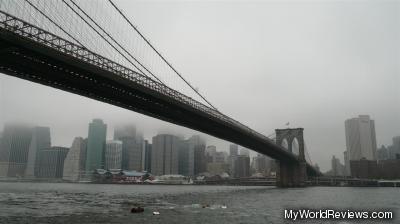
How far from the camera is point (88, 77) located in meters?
41.4

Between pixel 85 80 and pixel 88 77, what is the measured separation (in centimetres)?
65

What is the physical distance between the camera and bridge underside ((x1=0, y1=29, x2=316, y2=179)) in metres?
33.1

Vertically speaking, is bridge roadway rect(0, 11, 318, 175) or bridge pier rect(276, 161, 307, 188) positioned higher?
bridge roadway rect(0, 11, 318, 175)

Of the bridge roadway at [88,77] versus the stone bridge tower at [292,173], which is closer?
the bridge roadway at [88,77]

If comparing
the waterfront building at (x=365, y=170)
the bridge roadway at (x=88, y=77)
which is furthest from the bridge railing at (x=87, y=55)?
the waterfront building at (x=365, y=170)

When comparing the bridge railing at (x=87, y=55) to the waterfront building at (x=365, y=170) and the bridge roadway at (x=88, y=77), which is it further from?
the waterfront building at (x=365, y=170)

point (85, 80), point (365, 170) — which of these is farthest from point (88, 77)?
point (365, 170)

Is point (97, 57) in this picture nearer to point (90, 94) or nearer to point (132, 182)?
point (90, 94)

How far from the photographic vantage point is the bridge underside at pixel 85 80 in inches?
1303

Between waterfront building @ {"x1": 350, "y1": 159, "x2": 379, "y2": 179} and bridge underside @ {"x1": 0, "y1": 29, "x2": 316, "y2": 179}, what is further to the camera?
waterfront building @ {"x1": 350, "y1": 159, "x2": 379, "y2": 179}

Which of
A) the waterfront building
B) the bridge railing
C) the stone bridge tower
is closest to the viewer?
the bridge railing

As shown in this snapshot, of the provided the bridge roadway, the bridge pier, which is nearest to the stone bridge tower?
the bridge pier

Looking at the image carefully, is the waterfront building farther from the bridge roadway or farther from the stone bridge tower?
the bridge roadway

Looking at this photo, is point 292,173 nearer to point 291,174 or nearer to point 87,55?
point 291,174
